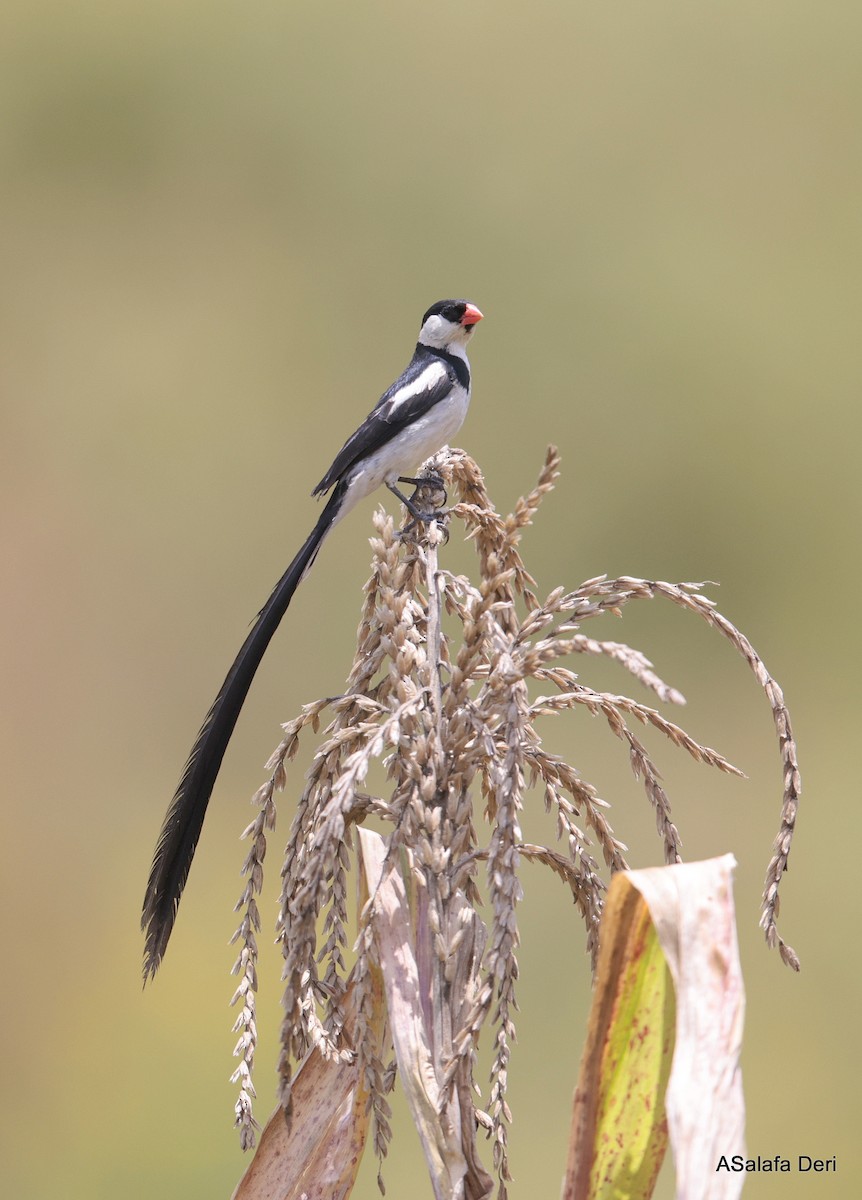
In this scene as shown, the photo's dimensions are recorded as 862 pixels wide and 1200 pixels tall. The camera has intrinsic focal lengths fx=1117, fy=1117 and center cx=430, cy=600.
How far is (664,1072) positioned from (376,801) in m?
0.25

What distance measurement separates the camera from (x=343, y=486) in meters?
1.55

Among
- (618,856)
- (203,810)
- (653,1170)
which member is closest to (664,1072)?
(653,1170)

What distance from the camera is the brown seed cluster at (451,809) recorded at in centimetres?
68

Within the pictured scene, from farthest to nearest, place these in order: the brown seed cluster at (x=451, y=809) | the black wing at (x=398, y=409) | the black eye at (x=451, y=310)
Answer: the black eye at (x=451, y=310), the black wing at (x=398, y=409), the brown seed cluster at (x=451, y=809)

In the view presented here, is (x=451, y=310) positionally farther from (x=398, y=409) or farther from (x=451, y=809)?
(x=451, y=809)

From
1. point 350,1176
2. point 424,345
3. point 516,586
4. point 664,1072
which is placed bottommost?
point 350,1176

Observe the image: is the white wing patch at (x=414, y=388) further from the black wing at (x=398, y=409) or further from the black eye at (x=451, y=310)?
the black eye at (x=451, y=310)

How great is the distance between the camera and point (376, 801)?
0.77 metres

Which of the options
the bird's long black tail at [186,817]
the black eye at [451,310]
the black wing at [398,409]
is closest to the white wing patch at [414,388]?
the black wing at [398,409]

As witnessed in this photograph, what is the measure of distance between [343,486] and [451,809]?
2.86 ft

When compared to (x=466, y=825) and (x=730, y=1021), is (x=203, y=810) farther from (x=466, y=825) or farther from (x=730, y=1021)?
(x=730, y=1021)

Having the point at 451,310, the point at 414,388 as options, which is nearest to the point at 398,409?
the point at 414,388

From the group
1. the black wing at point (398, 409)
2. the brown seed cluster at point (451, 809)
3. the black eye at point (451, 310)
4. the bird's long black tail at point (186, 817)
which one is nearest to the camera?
the brown seed cluster at point (451, 809)

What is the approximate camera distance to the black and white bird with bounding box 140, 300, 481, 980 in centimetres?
89
